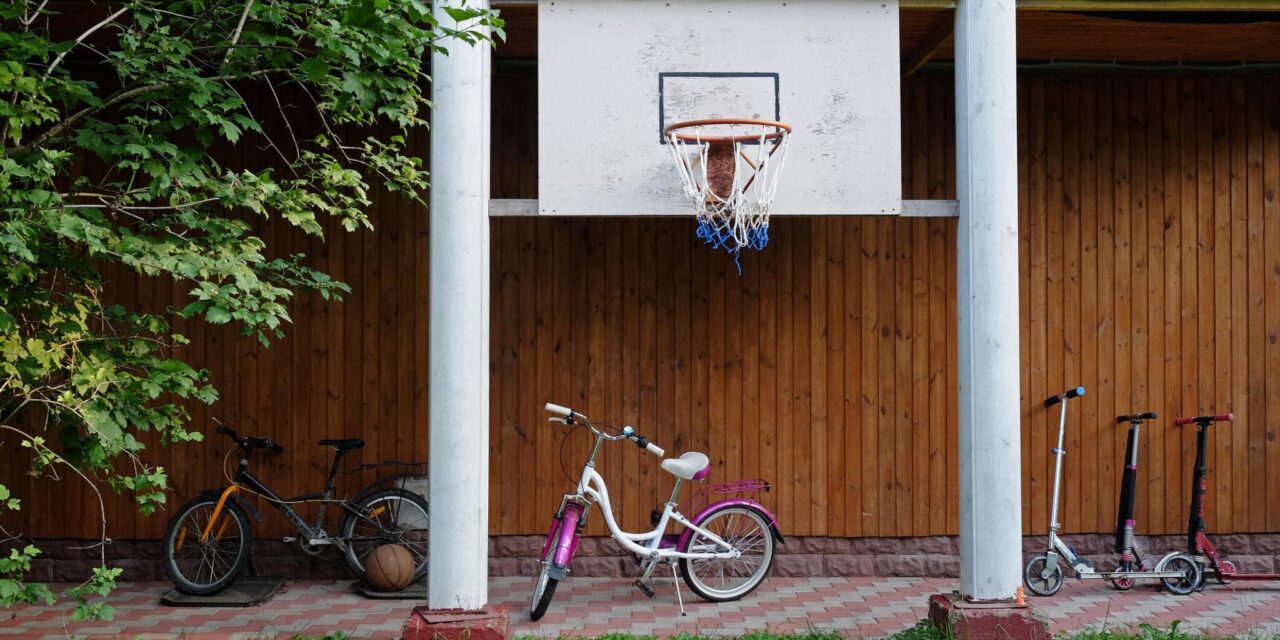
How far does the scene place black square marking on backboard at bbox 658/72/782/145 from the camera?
5543mm

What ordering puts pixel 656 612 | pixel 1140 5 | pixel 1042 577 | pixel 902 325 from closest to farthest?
1. pixel 1140 5
2. pixel 656 612
3. pixel 1042 577
4. pixel 902 325

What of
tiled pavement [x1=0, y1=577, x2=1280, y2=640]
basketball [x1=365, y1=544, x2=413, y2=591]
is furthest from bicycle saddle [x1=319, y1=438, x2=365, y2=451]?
tiled pavement [x1=0, y1=577, x2=1280, y2=640]

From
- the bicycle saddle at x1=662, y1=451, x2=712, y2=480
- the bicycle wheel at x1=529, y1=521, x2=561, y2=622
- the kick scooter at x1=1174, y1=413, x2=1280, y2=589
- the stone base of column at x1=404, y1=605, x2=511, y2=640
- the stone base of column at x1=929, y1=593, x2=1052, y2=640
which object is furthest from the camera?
the kick scooter at x1=1174, y1=413, x2=1280, y2=589

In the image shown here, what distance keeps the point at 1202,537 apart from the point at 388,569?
4929mm

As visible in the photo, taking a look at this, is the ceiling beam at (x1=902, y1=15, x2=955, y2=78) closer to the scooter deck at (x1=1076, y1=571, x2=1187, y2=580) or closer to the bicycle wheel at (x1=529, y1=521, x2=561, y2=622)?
the scooter deck at (x1=1076, y1=571, x2=1187, y2=580)

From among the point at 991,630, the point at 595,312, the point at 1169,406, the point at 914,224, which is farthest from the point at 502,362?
the point at 1169,406

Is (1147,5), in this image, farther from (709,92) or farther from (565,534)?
(565,534)

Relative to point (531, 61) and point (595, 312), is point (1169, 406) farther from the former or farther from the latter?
point (531, 61)

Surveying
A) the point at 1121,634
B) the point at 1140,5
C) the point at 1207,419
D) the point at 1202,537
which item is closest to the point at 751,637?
the point at 1121,634

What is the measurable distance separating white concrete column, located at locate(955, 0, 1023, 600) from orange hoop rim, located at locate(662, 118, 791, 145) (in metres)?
0.92

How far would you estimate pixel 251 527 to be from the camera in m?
6.69

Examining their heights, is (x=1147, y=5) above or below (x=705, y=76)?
above

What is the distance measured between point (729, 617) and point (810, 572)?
1200 mm

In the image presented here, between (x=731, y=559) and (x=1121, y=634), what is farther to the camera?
(x=731, y=559)
